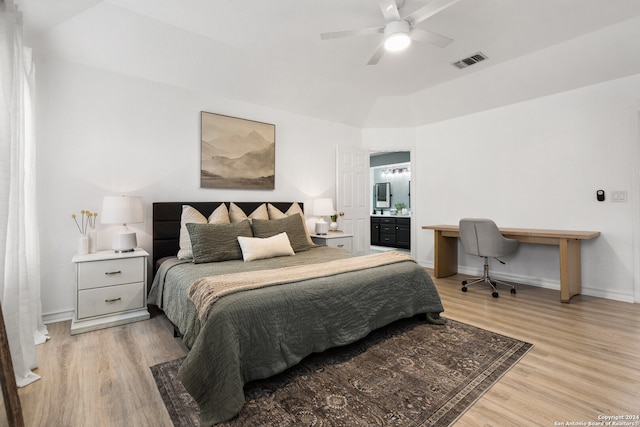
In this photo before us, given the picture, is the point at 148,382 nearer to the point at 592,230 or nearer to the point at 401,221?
the point at 592,230

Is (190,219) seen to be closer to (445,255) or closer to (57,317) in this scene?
(57,317)

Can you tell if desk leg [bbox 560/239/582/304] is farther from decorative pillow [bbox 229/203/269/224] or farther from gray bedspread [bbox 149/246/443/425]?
decorative pillow [bbox 229/203/269/224]

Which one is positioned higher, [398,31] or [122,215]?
[398,31]

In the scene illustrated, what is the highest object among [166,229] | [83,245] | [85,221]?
[85,221]

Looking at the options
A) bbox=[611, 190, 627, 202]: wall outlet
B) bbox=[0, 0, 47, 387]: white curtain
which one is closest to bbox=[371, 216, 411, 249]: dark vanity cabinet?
bbox=[611, 190, 627, 202]: wall outlet

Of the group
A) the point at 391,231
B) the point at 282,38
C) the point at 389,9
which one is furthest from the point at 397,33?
the point at 391,231

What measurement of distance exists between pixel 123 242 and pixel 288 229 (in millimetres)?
1669

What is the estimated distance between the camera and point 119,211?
286 centimetres

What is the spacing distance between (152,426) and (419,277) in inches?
86.7

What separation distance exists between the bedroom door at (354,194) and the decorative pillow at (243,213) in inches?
62.7

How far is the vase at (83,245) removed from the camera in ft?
9.55

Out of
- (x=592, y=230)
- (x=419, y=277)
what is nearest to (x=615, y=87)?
(x=592, y=230)

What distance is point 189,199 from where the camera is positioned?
3744mm

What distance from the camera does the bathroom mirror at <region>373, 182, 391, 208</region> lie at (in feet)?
27.8
